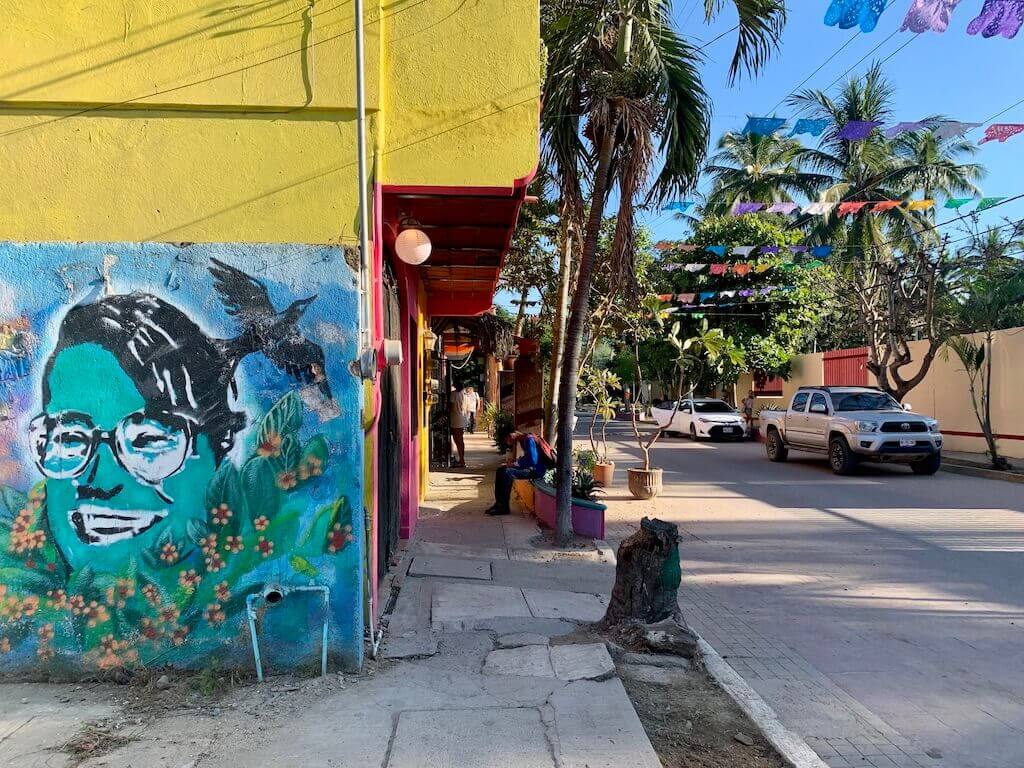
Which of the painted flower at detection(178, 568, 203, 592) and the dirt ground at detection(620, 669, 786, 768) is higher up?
the painted flower at detection(178, 568, 203, 592)

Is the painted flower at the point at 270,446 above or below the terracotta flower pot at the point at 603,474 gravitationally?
above

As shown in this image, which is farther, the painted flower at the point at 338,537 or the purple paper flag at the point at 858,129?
the purple paper flag at the point at 858,129

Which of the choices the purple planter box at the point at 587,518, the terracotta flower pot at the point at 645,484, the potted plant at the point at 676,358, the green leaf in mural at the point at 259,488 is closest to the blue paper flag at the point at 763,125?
the potted plant at the point at 676,358

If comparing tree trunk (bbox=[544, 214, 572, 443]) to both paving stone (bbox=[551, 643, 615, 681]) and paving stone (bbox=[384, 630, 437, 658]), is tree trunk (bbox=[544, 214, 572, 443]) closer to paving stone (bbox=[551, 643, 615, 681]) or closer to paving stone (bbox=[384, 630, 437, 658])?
paving stone (bbox=[384, 630, 437, 658])

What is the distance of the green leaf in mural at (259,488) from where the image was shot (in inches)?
183

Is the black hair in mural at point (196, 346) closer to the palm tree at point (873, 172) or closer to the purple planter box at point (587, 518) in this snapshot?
the purple planter box at point (587, 518)

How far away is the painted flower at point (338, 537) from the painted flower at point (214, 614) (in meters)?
0.75

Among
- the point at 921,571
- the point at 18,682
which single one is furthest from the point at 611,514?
the point at 18,682

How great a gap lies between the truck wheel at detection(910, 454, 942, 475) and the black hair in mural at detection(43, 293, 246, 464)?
592 inches

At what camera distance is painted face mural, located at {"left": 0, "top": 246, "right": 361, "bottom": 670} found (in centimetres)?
456

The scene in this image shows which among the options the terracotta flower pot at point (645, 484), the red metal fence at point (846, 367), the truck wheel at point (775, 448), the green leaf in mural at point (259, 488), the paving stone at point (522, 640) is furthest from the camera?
the red metal fence at point (846, 367)

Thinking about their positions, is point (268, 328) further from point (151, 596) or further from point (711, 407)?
point (711, 407)

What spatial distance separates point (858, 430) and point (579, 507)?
900 cm

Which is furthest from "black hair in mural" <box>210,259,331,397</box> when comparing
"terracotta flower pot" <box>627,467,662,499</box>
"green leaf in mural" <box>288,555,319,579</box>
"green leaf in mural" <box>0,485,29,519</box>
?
Result: "terracotta flower pot" <box>627,467,662,499</box>
